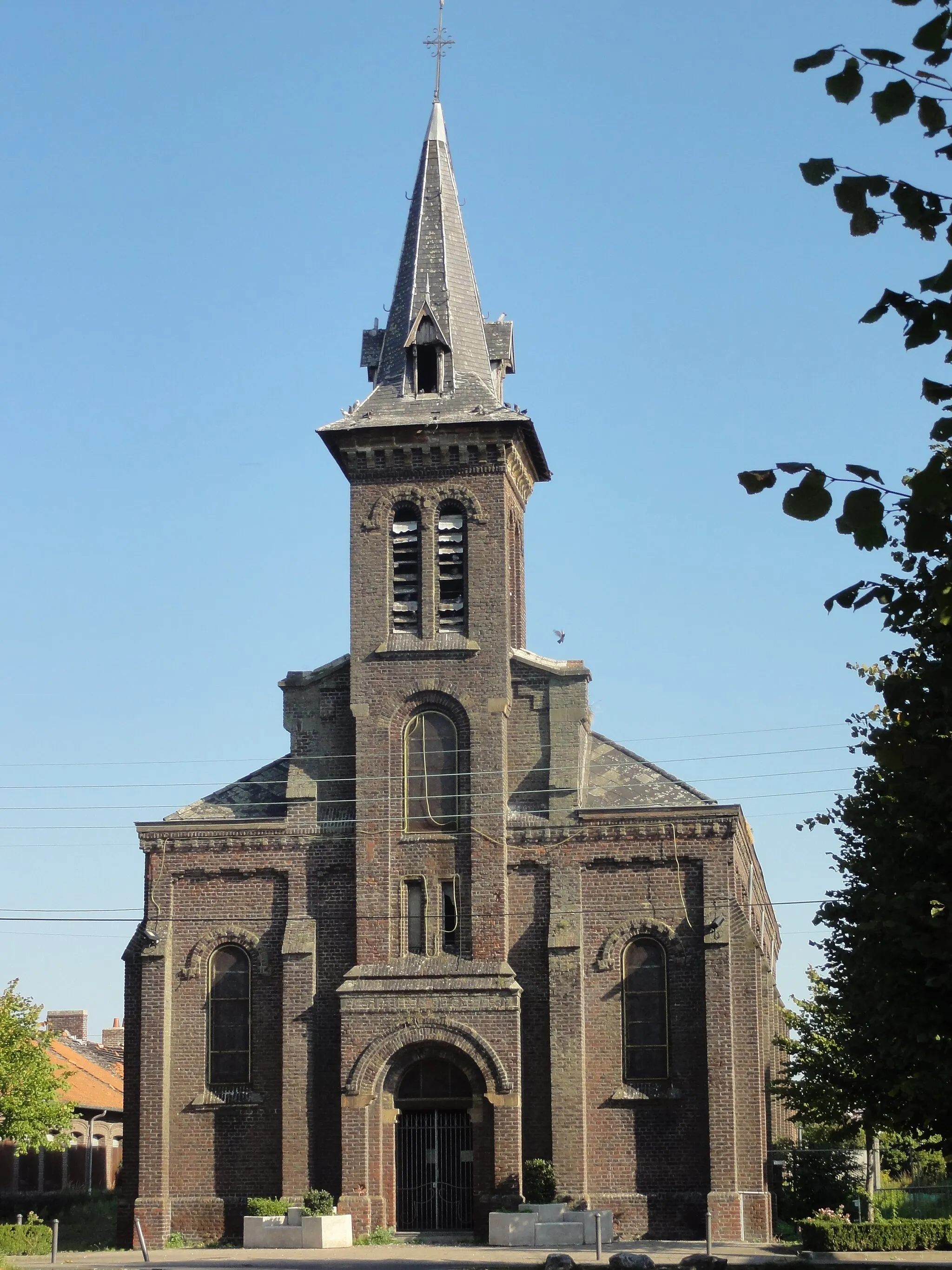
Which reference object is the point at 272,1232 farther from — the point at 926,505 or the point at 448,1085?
the point at 926,505

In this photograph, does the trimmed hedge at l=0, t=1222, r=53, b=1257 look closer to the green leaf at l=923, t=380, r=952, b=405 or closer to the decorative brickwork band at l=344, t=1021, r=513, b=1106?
the decorative brickwork band at l=344, t=1021, r=513, b=1106

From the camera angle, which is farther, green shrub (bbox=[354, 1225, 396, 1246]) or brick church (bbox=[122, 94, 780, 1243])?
brick church (bbox=[122, 94, 780, 1243])

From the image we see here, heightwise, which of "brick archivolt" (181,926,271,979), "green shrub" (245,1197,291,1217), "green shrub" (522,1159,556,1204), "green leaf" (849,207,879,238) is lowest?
"green shrub" (245,1197,291,1217)

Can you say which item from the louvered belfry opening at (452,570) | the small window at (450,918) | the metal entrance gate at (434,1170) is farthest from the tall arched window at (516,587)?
the metal entrance gate at (434,1170)

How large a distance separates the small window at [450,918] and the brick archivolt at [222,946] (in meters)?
3.81

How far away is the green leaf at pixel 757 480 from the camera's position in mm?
7906

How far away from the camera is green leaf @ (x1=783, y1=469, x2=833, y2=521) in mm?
7574

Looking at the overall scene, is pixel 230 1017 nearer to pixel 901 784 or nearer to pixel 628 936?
pixel 628 936

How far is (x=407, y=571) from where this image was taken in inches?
1522

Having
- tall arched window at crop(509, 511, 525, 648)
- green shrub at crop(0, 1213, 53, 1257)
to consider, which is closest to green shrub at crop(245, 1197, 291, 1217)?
green shrub at crop(0, 1213, 53, 1257)

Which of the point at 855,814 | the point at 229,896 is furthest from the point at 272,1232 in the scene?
the point at 855,814

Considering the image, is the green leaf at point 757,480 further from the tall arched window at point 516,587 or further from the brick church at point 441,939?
the tall arched window at point 516,587

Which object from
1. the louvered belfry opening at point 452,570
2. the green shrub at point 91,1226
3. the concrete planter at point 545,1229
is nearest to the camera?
the concrete planter at point 545,1229

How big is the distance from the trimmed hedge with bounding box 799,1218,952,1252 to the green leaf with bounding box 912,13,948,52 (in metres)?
27.6
